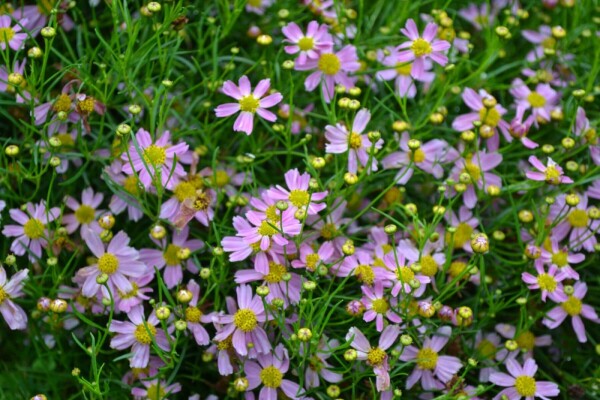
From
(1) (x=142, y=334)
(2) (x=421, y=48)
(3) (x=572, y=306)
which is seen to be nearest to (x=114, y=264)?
(1) (x=142, y=334)

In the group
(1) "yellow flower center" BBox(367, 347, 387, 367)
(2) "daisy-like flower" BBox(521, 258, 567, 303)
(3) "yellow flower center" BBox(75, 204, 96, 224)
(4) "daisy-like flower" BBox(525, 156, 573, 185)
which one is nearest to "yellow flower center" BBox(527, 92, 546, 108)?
(4) "daisy-like flower" BBox(525, 156, 573, 185)

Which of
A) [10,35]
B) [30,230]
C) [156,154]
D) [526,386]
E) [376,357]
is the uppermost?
[10,35]

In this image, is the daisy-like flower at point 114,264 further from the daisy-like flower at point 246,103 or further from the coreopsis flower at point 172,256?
the daisy-like flower at point 246,103

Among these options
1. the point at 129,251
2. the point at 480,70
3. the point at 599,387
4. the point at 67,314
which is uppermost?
the point at 480,70

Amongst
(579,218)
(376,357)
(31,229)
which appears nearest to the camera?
(376,357)

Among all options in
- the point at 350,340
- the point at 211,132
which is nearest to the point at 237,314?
the point at 350,340

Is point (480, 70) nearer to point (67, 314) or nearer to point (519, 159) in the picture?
point (519, 159)

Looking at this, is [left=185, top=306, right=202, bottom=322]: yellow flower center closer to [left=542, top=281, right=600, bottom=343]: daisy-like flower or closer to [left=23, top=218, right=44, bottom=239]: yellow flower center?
[left=23, top=218, right=44, bottom=239]: yellow flower center

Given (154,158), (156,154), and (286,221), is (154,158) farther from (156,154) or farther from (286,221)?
(286,221)
